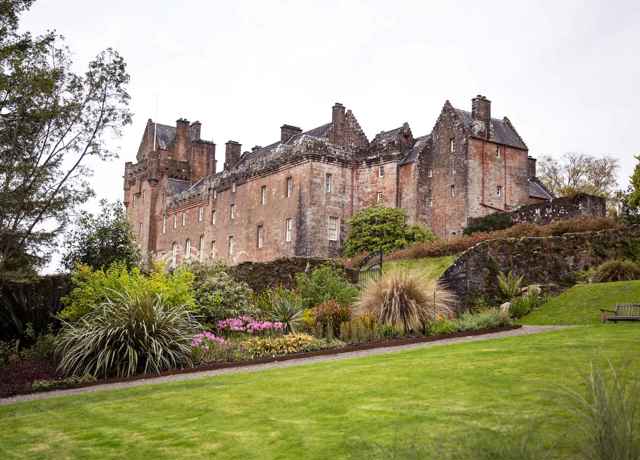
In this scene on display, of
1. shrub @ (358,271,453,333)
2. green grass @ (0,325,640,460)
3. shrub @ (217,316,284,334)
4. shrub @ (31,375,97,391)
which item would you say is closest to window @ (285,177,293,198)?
shrub @ (217,316,284,334)

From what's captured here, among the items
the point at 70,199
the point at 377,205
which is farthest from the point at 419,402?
the point at 377,205

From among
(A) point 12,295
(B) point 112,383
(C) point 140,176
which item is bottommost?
(B) point 112,383

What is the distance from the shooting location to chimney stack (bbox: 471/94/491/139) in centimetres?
4281

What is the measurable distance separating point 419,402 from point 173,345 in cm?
793

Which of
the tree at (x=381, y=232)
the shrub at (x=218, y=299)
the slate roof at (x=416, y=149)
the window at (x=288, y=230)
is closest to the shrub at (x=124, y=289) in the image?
the shrub at (x=218, y=299)

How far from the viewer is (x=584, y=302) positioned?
19.5m

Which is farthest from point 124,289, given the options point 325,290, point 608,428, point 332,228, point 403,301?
point 332,228

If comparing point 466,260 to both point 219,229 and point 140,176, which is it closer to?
point 219,229

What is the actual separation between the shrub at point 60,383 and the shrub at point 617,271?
585 inches

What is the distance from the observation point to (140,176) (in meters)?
65.1

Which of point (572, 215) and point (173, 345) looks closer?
point (173, 345)

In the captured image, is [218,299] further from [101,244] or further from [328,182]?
[328,182]

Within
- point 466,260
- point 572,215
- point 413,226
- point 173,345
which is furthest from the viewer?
point 413,226

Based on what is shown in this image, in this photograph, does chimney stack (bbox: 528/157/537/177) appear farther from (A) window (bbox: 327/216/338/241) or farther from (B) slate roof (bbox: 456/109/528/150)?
(A) window (bbox: 327/216/338/241)
